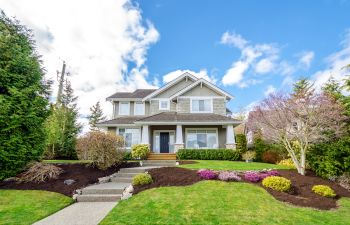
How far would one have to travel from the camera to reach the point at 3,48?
382 inches

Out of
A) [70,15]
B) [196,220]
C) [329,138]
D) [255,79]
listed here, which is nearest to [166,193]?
[196,220]

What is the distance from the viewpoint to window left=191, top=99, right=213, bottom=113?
2159 cm

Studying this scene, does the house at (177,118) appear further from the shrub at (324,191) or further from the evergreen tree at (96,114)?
the evergreen tree at (96,114)

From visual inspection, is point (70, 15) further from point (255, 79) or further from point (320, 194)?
point (255, 79)

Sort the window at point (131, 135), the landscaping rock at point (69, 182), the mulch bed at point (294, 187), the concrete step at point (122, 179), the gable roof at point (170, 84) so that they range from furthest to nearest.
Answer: the gable roof at point (170, 84) → the window at point (131, 135) → the concrete step at point (122, 179) → the landscaping rock at point (69, 182) → the mulch bed at point (294, 187)

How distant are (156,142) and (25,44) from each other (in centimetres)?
1405

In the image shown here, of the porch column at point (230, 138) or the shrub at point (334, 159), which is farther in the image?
the porch column at point (230, 138)

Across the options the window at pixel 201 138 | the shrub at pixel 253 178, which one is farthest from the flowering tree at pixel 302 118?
the window at pixel 201 138

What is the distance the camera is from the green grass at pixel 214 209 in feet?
17.6

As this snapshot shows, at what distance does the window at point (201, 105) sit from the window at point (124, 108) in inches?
329

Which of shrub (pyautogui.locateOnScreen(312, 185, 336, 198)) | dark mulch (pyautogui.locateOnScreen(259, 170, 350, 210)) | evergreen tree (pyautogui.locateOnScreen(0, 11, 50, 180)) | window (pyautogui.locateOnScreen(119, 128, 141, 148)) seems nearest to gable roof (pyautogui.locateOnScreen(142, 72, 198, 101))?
window (pyautogui.locateOnScreen(119, 128, 141, 148))

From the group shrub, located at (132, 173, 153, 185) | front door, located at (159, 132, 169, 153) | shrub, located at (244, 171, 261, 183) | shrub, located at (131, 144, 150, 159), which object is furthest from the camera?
front door, located at (159, 132, 169, 153)

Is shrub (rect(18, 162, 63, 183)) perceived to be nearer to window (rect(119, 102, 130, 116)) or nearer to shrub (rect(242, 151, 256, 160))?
window (rect(119, 102, 130, 116))

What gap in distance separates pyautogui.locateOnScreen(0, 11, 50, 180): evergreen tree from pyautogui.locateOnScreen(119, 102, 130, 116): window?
42.5 feet
